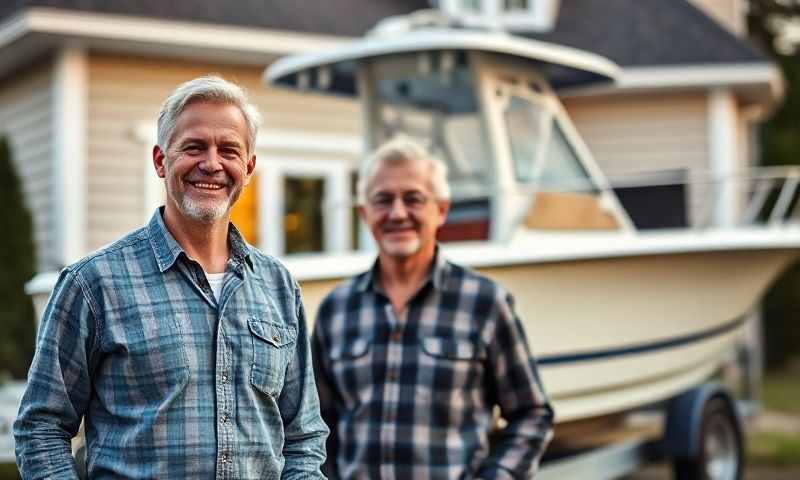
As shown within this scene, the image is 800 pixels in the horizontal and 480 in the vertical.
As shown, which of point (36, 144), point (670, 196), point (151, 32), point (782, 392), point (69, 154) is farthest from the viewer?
point (782, 392)

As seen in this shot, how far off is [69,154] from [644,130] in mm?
6435

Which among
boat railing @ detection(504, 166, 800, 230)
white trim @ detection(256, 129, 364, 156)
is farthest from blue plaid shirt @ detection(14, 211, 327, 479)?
white trim @ detection(256, 129, 364, 156)

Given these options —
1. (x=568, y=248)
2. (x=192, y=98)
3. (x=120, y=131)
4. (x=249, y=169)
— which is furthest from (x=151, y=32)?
(x=192, y=98)

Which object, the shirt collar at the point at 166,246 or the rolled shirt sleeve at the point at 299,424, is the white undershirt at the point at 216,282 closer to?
the shirt collar at the point at 166,246

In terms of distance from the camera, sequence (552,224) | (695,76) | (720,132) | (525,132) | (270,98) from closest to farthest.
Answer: (552,224) < (525,132) < (270,98) < (695,76) < (720,132)

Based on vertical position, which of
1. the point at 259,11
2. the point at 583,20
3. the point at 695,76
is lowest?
the point at 695,76

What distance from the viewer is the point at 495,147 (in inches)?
Result: 251

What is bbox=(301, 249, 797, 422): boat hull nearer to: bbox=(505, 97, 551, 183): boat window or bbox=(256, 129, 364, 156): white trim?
bbox=(505, 97, 551, 183): boat window

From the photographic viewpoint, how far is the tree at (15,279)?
32.0ft

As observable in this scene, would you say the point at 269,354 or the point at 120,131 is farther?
the point at 120,131

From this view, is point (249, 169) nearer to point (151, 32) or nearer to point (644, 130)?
point (151, 32)

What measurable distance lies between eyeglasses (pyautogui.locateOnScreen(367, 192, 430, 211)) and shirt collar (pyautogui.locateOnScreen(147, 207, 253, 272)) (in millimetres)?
1362

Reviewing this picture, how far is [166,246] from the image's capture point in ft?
7.42

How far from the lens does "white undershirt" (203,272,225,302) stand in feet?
7.56
